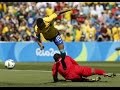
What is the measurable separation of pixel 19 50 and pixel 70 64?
1359cm

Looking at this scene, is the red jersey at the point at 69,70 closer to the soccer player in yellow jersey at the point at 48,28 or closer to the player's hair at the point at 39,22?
the soccer player in yellow jersey at the point at 48,28

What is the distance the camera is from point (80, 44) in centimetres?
2909

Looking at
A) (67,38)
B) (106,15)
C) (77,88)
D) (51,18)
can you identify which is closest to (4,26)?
(67,38)

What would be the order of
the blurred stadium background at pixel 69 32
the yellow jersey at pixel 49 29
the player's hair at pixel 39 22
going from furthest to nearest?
the blurred stadium background at pixel 69 32 < the yellow jersey at pixel 49 29 < the player's hair at pixel 39 22

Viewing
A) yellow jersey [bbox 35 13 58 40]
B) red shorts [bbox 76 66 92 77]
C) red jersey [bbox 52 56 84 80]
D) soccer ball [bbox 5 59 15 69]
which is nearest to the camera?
red shorts [bbox 76 66 92 77]

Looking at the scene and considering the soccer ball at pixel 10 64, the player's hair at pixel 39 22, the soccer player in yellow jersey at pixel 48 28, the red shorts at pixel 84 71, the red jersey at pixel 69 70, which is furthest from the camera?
the soccer ball at pixel 10 64

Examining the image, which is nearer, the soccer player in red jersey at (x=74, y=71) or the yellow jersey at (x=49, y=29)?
the soccer player in red jersey at (x=74, y=71)

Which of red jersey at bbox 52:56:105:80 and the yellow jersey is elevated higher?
the yellow jersey

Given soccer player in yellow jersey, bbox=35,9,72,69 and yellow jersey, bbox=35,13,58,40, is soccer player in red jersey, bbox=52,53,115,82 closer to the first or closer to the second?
soccer player in yellow jersey, bbox=35,9,72,69

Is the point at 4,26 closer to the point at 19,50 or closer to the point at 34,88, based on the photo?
the point at 19,50

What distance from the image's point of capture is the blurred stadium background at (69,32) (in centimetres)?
2886

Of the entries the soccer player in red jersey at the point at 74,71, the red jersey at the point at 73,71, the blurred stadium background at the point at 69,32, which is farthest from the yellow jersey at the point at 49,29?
the blurred stadium background at the point at 69,32

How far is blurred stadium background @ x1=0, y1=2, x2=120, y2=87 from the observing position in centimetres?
2886

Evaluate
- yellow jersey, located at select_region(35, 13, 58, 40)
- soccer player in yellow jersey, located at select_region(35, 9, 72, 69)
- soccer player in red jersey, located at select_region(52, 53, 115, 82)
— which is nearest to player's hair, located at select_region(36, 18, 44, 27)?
soccer player in yellow jersey, located at select_region(35, 9, 72, 69)
